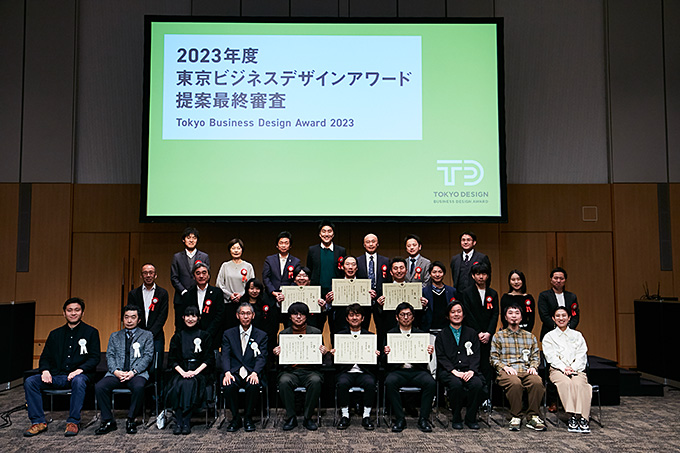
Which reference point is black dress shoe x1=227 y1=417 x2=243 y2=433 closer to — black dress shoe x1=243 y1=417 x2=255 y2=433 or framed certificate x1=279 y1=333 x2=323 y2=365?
black dress shoe x1=243 y1=417 x2=255 y2=433

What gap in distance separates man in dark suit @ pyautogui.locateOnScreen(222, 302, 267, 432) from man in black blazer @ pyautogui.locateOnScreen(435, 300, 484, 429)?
1685 millimetres

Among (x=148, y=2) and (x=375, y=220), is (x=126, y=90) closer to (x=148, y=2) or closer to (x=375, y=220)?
(x=148, y=2)

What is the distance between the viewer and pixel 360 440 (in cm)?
442

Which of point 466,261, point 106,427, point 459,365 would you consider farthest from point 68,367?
point 466,261

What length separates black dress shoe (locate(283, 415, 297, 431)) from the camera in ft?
15.4

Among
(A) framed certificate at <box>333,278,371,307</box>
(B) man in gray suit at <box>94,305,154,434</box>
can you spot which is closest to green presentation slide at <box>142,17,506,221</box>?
(A) framed certificate at <box>333,278,371,307</box>

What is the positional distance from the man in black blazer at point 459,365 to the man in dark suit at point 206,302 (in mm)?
2186

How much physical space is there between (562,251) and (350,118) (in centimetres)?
362

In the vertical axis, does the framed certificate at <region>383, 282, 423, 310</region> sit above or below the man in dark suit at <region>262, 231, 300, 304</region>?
below

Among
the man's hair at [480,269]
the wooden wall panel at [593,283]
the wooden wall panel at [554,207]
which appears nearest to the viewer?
the man's hair at [480,269]

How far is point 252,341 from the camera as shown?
5035mm

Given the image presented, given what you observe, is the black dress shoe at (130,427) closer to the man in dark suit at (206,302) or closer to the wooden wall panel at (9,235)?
the man in dark suit at (206,302)

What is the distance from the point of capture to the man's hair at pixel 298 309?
16.3ft

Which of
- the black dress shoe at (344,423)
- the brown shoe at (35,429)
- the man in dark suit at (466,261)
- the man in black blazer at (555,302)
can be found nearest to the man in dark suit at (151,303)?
the brown shoe at (35,429)
